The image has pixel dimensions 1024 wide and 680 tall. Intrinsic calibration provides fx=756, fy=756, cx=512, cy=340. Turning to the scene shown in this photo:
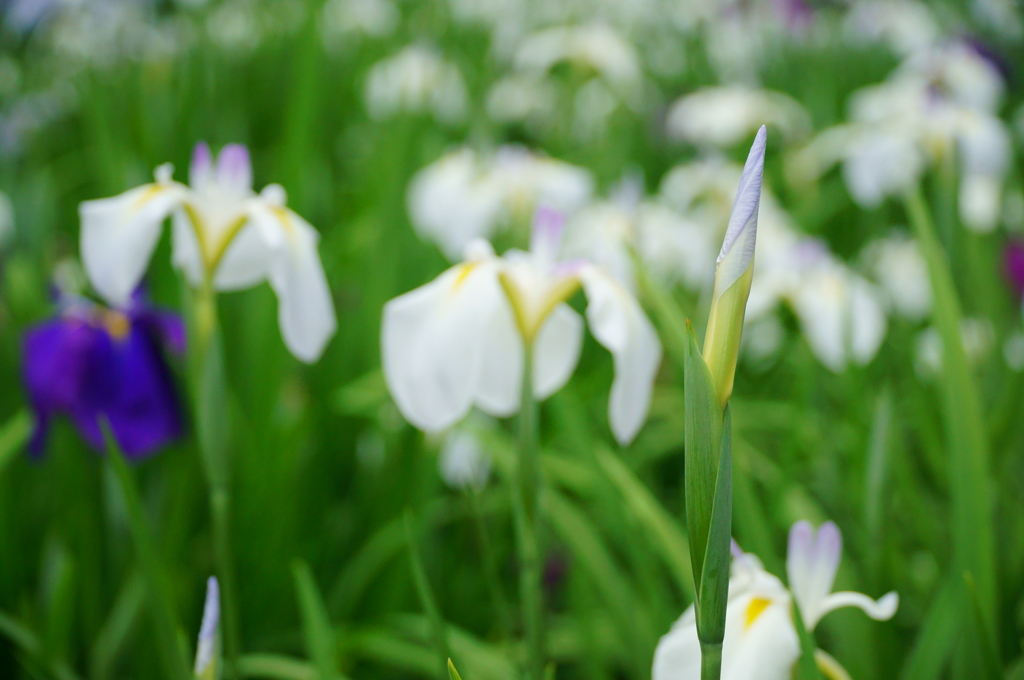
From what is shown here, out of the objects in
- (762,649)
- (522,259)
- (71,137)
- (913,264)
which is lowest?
(913,264)

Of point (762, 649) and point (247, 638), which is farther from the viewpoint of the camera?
point (247, 638)

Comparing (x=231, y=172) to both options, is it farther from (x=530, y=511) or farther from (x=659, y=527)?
(x=659, y=527)

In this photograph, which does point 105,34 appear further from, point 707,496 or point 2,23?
point 707,496

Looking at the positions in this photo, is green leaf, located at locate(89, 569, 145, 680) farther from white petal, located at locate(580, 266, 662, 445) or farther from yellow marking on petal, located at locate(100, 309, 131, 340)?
white petal, located at locate(580, 266, 662, 445)

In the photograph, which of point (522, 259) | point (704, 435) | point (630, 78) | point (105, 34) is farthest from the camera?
point (105, 34)

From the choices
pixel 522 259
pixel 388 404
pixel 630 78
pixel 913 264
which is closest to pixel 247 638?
pixel 388 404

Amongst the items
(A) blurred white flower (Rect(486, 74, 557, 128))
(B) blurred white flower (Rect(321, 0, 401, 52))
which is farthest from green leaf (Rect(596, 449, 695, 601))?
(B) blurred white flower (Rect(321, 0, 401, 52))

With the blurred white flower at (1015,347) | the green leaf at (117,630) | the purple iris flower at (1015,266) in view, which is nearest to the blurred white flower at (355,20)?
the purple iris flower at (1015,266)
